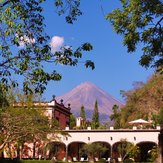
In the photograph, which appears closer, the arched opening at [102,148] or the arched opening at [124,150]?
the arched opening at [124,150]

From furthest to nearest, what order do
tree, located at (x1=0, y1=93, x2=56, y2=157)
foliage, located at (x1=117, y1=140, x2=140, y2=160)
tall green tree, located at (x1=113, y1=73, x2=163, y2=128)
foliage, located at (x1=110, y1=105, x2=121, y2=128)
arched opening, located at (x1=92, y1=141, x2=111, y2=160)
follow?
foliage, located at (x1=110, y1=105, x2=121, y2=128) → tall green tree, located at (x1=113, y1=73, x2=163, y2=128) → arched opening, located at (x1=92, y1=141, x2=111, y2=160) → foliage, located at (x1=117, y1=140, x2=140, y2=160) → tree, located at (x1=0, y1=93, x2=56, y2=157)

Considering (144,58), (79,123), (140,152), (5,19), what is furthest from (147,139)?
(5,19)

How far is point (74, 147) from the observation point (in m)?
47.7

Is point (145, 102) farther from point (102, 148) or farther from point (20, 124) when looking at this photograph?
point (20, 124)

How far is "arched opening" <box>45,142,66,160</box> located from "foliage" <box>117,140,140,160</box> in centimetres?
624

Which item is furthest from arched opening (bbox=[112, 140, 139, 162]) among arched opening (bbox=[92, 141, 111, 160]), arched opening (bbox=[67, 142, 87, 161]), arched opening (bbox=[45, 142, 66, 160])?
arched opening (bbox=[45, 142, 66, 160])

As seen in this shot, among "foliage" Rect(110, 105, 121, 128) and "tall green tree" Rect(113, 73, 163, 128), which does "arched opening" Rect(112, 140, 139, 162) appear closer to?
"tall green tree" Rect(113, 73, 163, 128)

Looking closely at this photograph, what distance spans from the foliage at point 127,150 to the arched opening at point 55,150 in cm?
624

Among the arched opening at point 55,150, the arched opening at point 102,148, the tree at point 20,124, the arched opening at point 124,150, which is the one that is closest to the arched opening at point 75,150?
the arched opening at point 55,150

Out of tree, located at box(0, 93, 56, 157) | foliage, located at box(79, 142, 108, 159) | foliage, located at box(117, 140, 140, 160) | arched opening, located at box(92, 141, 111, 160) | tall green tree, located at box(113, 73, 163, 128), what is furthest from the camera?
tall green tree, located at box(113, 73, 163, 128)

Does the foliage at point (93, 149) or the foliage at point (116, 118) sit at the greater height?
the foliage at point (116, 118)

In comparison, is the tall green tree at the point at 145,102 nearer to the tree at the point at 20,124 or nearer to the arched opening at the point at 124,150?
the arched opening at the point at 124,150

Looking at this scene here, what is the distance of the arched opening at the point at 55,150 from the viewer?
140 feet

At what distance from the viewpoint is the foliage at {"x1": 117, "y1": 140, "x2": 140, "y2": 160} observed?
4019 cm
